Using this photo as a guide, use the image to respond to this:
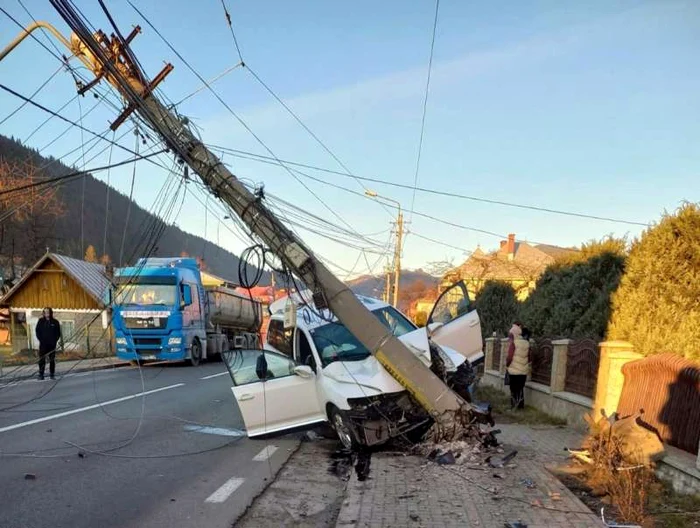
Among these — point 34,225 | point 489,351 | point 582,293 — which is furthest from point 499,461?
point 34,225

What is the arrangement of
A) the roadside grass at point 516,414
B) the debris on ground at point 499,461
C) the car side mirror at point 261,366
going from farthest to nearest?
the roadside grass at point 516,414 < the car side mirror at point 261,366 < the debris on ground at point 499,461

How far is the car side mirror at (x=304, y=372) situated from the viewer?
7.06 m

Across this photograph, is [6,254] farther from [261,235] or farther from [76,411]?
[261,235]

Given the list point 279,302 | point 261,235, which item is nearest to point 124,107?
point 261,235

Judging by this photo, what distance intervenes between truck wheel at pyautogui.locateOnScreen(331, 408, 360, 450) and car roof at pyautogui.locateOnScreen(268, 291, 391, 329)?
1.26 metres

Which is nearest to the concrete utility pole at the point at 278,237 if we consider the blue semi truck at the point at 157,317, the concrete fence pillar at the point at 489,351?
the concrete fence pillar at the point at 489,351

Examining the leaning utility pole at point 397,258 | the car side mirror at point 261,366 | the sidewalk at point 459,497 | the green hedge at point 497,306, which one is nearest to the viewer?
the sidewalk at point 459,497

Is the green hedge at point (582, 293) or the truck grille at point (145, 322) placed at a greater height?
the green hedge at point (582, 293)

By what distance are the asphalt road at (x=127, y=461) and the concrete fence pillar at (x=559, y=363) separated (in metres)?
4.60

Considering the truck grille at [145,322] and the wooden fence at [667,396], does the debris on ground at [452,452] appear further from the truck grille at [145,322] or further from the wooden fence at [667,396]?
the truck grille at [145,322]

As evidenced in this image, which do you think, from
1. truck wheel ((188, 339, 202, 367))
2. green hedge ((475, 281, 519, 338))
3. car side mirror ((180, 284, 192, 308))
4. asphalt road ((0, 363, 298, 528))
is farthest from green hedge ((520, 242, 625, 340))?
truck wheel ((188, 339, 202, 367))

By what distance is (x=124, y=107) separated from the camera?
6.80m

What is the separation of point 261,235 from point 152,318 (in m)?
13.5

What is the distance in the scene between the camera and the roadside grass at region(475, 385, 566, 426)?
877 cm
